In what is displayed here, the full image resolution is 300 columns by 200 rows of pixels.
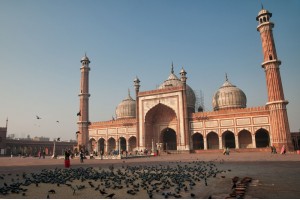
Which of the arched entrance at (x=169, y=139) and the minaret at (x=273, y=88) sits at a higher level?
the minaret at (x=273, y=88)

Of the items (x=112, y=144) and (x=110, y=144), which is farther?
(x=112, y=144)

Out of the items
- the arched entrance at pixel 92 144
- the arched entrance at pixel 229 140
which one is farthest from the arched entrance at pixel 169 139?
the arched entrance at pixel 92 144

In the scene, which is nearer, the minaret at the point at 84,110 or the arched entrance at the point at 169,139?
the arched entrance at the point at 169,139

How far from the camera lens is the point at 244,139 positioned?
3559 centimetres

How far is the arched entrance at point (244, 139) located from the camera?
35.2 m

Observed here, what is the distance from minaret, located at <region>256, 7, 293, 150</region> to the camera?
29.6 m

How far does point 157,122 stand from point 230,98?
13063mm

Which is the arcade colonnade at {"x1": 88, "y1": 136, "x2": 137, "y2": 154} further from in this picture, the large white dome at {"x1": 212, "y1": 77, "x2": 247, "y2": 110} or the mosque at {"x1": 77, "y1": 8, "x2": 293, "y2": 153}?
the large white dome at {"x1": 212, "y1": 77, "x2": 247, "y2": 110}

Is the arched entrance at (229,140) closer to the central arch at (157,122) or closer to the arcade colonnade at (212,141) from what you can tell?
the arcade colonnade at (212,141)

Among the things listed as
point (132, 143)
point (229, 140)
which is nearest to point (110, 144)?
point (132, 143)

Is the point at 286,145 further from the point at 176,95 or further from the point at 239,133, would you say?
the point at 176,95

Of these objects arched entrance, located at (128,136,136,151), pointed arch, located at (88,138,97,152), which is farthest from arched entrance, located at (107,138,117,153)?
arched entrance, located at (128,136,136,151)

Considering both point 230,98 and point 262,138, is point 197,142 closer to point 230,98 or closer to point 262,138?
point 230,98

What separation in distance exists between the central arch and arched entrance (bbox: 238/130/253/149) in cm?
1011
